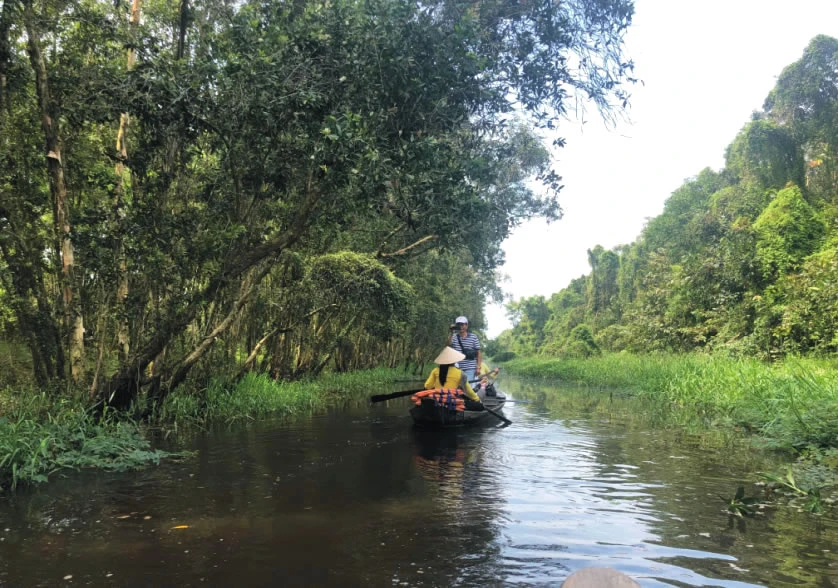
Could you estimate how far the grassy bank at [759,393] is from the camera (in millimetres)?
7895

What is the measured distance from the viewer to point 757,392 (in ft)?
34.5

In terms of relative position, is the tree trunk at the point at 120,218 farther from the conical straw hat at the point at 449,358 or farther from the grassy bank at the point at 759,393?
the grassy bank at the point at 759,393

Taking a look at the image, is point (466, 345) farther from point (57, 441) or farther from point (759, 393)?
point (57, 441)

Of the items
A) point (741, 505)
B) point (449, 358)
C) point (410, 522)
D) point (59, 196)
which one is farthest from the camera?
point (449, 358)

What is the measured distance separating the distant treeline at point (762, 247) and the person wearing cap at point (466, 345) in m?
8.94

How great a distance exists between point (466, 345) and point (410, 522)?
23.7 feet

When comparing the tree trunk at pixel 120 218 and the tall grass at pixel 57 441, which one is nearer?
the tall grass at pixel 57 441

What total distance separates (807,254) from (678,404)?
9994 mm

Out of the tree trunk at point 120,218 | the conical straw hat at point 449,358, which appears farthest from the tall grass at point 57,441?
the conical straw hat at point 449,358

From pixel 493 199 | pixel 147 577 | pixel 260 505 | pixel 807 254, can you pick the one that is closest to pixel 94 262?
pixel 260 505

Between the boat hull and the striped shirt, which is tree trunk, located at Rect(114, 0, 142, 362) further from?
the striped shirt

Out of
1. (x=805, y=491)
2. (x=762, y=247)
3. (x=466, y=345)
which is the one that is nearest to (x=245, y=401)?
(x=466, y=345)

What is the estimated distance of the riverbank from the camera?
19.7 ft

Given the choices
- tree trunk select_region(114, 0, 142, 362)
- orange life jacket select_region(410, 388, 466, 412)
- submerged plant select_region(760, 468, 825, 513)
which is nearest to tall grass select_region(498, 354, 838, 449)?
submerged plant select_region(760, 468, 825, 513)
